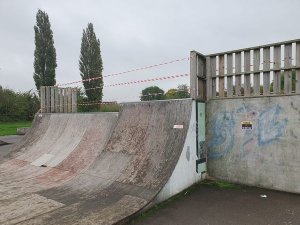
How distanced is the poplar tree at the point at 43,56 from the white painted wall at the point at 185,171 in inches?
1236

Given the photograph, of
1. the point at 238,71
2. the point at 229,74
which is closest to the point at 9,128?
the point at 229,74

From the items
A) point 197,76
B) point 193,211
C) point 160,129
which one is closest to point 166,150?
point 160,129

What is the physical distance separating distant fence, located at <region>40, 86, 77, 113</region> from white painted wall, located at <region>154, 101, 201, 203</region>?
7.69m

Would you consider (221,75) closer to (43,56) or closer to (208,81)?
(208,81)

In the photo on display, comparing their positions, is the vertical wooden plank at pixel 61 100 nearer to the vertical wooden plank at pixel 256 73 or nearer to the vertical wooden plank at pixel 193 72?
the vertical wooden plank at pixel 193 72

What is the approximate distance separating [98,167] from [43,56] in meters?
31.9

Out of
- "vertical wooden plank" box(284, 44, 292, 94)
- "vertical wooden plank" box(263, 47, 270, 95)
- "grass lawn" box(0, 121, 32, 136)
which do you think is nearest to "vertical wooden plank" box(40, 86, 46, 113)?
"vertical wooden plank" box(263, 47, 270, 95)

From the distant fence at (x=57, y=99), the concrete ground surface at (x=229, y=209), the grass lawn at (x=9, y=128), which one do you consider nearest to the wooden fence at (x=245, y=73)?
the concrete ground surface at (x=229, y=209)

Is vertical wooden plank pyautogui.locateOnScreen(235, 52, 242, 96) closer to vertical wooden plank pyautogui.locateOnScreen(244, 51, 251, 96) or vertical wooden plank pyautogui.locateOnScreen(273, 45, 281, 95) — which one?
vertical wooden plank pyautogui.locateOnScreen(244, 51, 251, 96)

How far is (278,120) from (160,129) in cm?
281

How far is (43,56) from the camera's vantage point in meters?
33.8

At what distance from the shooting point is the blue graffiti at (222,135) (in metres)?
6.42

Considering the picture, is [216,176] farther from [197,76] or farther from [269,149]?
[197,76]

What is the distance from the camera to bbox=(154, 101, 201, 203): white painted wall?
17.1 ft
